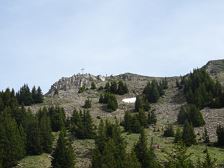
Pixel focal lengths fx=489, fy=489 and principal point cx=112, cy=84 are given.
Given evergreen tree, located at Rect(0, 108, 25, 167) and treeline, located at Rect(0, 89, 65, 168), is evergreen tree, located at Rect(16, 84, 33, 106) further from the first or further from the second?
evergreen tree, located at Rect(0, 108, 25, 167)

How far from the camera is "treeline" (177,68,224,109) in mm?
132625

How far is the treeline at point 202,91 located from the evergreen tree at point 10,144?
61252 millimetres

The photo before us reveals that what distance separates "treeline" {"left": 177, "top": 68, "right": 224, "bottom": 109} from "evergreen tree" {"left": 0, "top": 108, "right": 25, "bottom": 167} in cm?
6125

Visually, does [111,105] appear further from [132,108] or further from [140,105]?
[140,105]

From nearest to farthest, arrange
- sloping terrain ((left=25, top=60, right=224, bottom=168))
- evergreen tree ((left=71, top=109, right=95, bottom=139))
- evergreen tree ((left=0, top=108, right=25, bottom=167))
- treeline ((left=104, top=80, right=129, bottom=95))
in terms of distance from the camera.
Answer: evergreen tree ((left=0, top=108, right=25, bottom=167)) → sloping terrain ((left=25, top=60, right=224, bottom=168)) → evergreen tree ((left=71, top=109, right=95, bottom=139)) → treeline ((left=104, top=80, right=129, bottom=95))

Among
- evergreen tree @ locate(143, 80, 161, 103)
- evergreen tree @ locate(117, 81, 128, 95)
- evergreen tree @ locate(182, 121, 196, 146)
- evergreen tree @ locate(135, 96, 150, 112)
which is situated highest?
evergreen tree @ locate(117, 81, 128, 95)

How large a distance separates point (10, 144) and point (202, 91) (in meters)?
73.2

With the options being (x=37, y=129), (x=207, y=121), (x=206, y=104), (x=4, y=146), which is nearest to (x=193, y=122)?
(x=207, y=121)

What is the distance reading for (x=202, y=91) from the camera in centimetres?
14150

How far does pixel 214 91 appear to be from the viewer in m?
144

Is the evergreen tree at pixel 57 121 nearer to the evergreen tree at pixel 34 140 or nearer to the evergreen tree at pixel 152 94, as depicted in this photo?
the evergreen tree at pixel 34 140

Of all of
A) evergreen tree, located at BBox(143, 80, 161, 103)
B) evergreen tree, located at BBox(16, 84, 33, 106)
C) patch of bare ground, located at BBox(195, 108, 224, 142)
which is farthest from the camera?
evergreen tree, located at BBox(143, 80, 161, 103)

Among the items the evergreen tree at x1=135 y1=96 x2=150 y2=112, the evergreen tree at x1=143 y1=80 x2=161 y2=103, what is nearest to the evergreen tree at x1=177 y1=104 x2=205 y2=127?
the evergreen tree at x1=135 y1=96 x2=150 y2=112

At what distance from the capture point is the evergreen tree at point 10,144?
8054 centimetres
